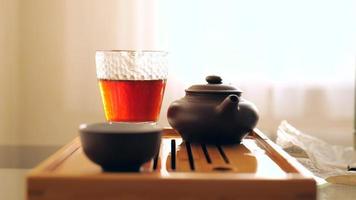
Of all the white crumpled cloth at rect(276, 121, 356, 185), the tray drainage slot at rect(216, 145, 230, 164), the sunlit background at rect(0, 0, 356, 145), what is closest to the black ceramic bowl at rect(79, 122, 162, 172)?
the tray drainage slot at rect(216, 145, 230, 164)

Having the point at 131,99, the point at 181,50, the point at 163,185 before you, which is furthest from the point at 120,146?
the point at 181,50

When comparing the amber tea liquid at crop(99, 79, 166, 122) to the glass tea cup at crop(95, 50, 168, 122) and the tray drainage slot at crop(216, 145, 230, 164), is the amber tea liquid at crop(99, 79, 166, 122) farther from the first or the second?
the tray drainage slot at crop(216, 145, 230, 164)

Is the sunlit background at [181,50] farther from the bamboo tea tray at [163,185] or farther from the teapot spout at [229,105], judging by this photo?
the bamboo tea tray at [163,185]

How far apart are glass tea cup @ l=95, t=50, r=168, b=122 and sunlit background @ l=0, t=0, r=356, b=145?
913 millimetres

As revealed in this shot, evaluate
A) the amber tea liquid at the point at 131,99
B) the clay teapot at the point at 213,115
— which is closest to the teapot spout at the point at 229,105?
the clay teapot at the point at 213,115

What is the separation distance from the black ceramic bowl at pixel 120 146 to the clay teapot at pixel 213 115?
0.76ft

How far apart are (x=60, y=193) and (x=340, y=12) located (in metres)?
1.73

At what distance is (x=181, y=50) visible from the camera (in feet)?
6.72

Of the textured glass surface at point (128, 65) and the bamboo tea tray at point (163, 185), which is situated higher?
the textured glass surface at point (128, 65)

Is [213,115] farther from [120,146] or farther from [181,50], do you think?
[181,50]

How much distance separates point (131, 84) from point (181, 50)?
99 cm

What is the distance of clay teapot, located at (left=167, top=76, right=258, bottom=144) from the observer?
36.5 inches

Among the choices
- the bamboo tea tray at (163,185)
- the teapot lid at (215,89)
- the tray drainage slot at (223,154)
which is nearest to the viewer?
the bamboo tea tray at (163,185)

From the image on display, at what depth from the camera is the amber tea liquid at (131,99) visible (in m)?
1.08
